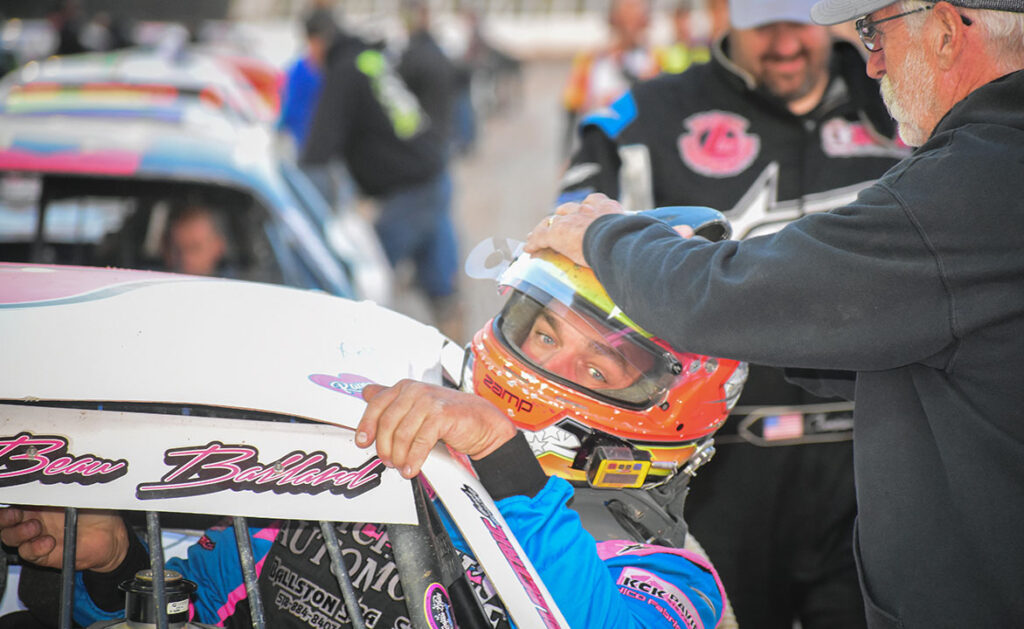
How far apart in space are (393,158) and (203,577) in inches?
217

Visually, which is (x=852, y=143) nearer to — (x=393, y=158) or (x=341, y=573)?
(x=341, y=573)

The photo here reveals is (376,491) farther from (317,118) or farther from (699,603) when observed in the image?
(317,118)

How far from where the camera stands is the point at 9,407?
166cm

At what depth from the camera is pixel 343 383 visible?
189 cm

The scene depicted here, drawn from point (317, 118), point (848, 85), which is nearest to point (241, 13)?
point (317, 118)

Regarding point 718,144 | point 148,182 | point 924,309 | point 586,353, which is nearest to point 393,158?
point 148,182

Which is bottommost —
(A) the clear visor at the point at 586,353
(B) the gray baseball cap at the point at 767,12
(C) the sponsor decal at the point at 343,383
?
(A) the clear visor at the point at 586,353

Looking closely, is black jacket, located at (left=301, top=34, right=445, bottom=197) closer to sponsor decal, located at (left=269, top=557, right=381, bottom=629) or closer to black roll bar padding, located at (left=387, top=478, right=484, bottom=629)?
sponsor decal, located at (left=269, top=557, right=381, bottom=629)

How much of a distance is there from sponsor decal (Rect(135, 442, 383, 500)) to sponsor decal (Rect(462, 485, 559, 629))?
0.19 m

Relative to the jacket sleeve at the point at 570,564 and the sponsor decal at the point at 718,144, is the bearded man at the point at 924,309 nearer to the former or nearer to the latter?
the jacket sleeve at the point at 570,564

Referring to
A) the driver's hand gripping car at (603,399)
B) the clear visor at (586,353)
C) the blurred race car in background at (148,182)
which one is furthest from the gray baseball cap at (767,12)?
the blurred race car in background at (148,182)

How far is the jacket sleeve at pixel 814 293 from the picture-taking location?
1.67 metres

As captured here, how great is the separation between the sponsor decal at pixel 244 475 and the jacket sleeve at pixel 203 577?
0.54m

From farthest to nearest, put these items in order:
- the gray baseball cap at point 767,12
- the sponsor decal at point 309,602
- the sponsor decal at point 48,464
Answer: the gray baseball cap at point 767,12 < the sponsor decal at point 309,602 < the sponsor decal at point 48,464
